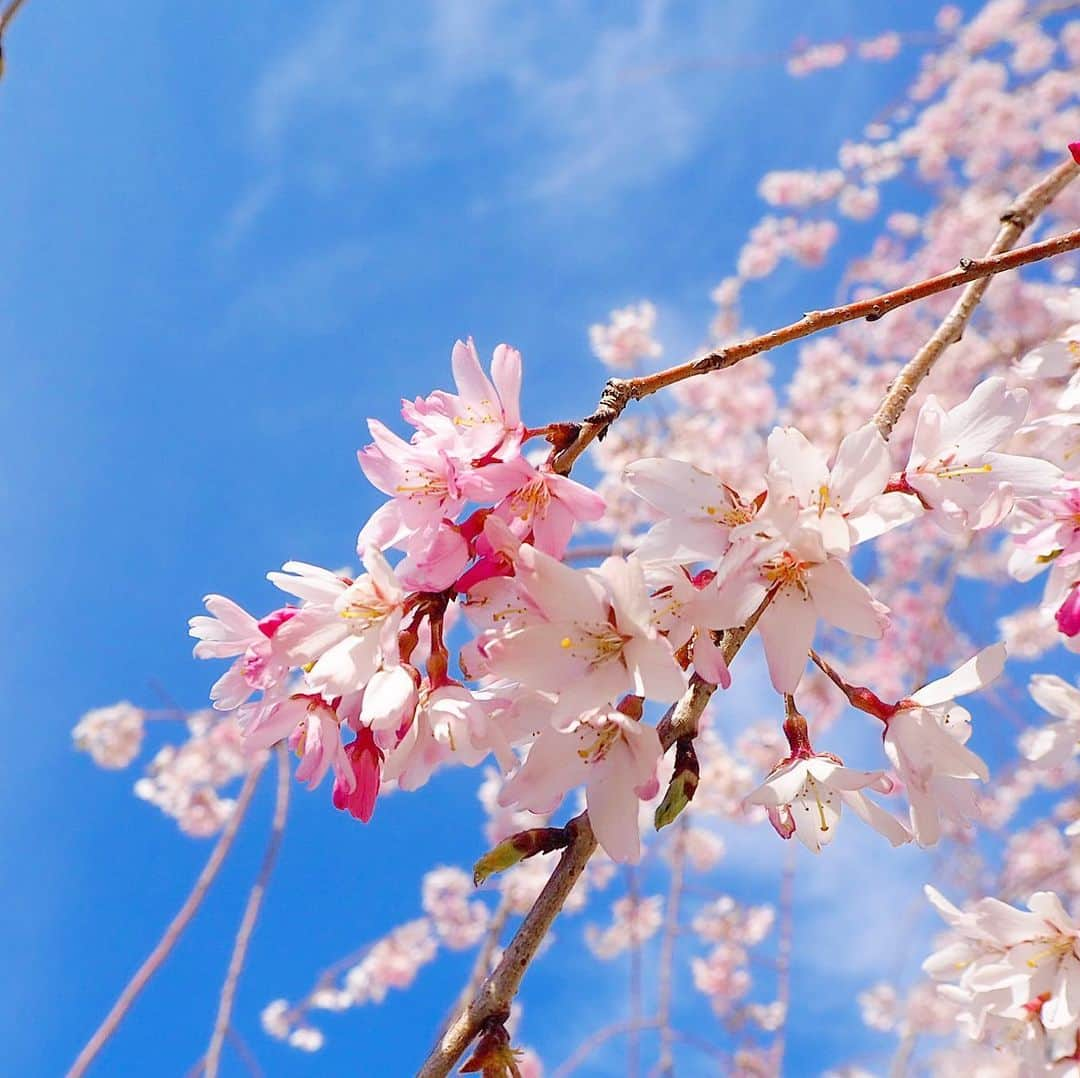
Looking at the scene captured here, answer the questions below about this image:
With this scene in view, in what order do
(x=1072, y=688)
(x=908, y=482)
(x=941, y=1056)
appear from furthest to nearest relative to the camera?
(x=941, y=1056) < (x=1072, y=688) < (x=908, y=482)

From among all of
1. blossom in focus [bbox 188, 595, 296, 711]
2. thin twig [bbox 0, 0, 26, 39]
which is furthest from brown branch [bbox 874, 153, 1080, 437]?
thin twig [bbox 0, 0, 26, 39]

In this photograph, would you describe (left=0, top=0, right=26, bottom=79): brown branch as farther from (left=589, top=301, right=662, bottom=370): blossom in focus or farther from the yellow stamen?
(left=589, top=301, right=662, bottom=370): blossom in focus

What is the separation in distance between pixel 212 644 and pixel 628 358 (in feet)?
19.9

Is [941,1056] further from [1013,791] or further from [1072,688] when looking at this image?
[1072,688]

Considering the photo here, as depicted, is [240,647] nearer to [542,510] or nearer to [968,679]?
[542,510]

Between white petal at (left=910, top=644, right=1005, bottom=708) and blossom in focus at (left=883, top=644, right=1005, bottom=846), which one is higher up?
white petal at (left=910, top=644, right=1005, bottom=708)

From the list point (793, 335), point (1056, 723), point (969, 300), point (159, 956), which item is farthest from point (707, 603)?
point (159, 956)

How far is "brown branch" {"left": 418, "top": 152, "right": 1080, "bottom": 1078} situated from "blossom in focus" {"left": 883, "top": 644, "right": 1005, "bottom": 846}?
23cm

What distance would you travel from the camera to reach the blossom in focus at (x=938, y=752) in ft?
3.30

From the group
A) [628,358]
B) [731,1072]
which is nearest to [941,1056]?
[731,1072]

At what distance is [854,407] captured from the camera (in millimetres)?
6457

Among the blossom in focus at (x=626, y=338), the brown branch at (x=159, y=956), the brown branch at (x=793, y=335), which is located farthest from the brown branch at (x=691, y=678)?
the blossom in focus at (x=626, y=338)

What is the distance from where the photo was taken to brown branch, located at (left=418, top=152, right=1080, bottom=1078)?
78 centimetres

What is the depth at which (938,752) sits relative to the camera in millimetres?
1017
